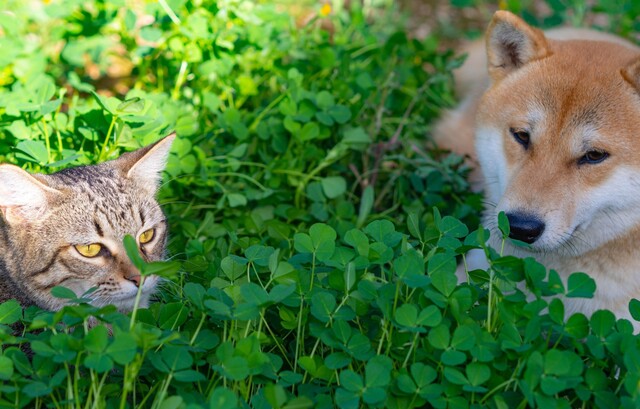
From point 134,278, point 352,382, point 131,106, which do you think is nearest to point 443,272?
point 352,382

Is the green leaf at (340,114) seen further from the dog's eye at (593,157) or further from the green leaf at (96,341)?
the green leaf at (96,341)

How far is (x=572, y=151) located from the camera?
2.92m

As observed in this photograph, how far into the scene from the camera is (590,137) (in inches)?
113

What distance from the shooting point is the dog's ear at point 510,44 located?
3217 millimetres

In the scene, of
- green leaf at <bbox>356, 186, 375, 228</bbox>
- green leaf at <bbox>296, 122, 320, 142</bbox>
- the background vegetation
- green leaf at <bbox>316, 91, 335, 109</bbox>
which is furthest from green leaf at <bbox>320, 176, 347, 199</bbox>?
green leaf at <bbox>316, 91, 335, 109</bbox>

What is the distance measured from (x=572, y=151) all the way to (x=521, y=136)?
9.6 inches

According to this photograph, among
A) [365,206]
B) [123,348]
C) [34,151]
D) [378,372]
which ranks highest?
[34,151]

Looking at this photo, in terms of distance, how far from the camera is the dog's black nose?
→ 2781 millimetres

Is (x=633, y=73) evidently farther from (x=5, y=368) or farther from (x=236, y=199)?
(x=5, y=368)

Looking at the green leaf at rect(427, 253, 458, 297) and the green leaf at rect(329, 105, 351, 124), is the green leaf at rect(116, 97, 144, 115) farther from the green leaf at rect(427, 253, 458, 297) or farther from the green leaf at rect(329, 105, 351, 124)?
the green leaf at rect(427, 253, 458, 297)

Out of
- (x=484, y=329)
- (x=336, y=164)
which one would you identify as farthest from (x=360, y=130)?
(x=484, y=329)

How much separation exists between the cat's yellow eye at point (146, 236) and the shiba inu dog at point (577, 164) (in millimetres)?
1338

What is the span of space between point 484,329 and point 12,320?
1502 mm

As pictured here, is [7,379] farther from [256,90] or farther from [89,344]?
[256,90]
